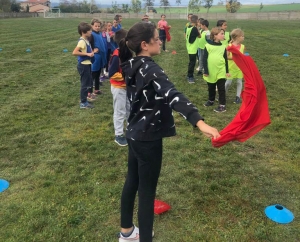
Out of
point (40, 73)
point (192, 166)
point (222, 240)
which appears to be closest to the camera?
point (222, 240)

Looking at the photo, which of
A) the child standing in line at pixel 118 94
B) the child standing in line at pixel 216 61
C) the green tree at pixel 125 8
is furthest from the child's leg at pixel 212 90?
the green tree at pixel 125 8

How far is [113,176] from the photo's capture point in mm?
4566

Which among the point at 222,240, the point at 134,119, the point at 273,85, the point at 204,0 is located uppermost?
the point at 204,0

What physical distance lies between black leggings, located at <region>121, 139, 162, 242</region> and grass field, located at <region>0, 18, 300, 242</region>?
2.17 feet

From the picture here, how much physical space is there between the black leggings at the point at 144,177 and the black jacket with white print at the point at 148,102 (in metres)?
0.10

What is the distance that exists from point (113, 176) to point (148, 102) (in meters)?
2.29

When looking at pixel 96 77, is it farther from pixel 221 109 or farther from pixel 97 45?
pixel 221 109

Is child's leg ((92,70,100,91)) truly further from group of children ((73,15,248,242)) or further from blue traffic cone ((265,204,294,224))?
blue traffic cone ((265,204,294,224))

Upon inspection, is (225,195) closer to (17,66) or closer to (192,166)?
(192,166)

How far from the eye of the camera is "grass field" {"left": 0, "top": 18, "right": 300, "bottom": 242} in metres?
3.53

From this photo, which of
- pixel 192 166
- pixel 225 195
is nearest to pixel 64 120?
pixel 192 166

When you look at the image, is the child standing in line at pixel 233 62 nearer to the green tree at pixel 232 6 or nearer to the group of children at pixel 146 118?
the group of children at pixel 146 118

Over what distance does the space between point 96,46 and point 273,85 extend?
5.32m

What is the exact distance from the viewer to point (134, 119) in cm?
266
